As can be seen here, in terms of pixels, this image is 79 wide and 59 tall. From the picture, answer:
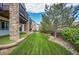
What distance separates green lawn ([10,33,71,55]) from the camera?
2904 mm

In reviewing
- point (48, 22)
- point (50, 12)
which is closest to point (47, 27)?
point (48, 22)

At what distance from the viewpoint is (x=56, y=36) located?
306 centimetres

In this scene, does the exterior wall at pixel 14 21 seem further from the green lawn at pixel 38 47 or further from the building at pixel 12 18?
the green lawn at pixel 38 47

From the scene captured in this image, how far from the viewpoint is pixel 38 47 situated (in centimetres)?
295

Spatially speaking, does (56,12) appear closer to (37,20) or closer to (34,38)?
(37,20)

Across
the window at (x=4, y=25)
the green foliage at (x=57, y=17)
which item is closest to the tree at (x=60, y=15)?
the green foliage at (x=57, y=17)

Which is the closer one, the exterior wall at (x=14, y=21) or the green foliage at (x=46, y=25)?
the exterior wall at (x=14, y=21)

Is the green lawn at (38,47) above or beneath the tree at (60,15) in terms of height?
beneath

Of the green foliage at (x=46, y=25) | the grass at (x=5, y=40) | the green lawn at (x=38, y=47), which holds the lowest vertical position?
the green lawn at (x=38, y=47)

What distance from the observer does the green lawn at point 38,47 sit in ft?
9.53

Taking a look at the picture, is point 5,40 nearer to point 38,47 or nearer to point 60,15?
point 38,47

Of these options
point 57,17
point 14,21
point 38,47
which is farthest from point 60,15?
point 14,21
